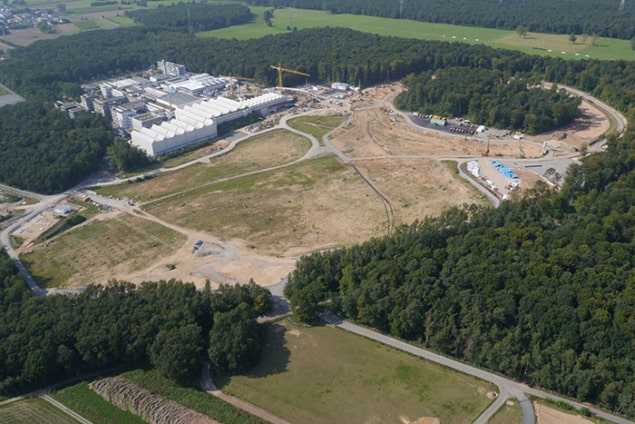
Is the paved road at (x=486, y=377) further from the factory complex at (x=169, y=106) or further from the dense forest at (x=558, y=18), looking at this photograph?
the dense forest at (x=558, y=18)

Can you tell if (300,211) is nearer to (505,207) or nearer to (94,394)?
(505,207)

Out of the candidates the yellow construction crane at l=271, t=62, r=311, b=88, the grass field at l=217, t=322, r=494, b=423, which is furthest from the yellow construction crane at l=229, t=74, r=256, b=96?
the grass field at l=217, t=322, r=494, b=423

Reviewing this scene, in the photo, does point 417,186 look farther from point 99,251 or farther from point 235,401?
point 235,401

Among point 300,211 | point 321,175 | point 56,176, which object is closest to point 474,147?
point 321,175

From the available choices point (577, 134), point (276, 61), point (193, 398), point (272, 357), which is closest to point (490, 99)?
point (577, 134)

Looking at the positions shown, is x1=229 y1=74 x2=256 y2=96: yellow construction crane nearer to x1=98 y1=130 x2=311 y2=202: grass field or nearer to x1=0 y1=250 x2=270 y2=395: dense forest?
x1=98 y1=130 x2=311 y2=202: grass field
